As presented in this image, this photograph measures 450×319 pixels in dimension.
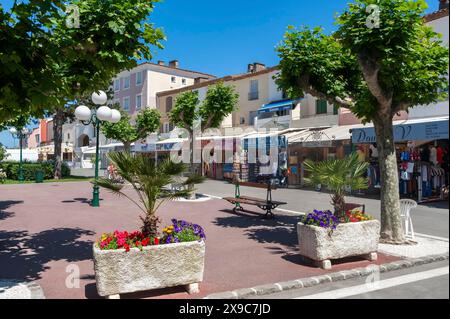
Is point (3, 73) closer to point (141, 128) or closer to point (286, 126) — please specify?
point (286, 126)

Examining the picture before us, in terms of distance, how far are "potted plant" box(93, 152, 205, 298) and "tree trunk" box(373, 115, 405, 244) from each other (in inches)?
175

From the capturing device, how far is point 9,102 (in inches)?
187

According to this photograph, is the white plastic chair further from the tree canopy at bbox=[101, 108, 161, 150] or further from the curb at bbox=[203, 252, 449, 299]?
the tree canopy at bbox=[101, 108, 161, 150]

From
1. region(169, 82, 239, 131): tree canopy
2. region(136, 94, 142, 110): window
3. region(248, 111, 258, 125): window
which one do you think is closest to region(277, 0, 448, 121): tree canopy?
region(169, 82, 239, 131): tree canopy

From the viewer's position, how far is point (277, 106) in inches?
1029

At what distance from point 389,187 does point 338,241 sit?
2263mm

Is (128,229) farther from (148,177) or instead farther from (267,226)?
(148,177)

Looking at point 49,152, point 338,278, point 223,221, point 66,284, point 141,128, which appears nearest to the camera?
point 66,284

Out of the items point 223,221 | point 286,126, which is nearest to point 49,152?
point 286,126

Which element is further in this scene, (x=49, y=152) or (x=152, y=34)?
(x=49, y=152)

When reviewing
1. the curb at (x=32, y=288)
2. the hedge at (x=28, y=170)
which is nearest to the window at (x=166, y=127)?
the hedge at (x=28, y=170)

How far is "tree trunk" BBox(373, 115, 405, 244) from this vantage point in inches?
297

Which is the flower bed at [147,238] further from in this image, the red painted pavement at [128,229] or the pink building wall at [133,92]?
the pink building wall at [133,92]
